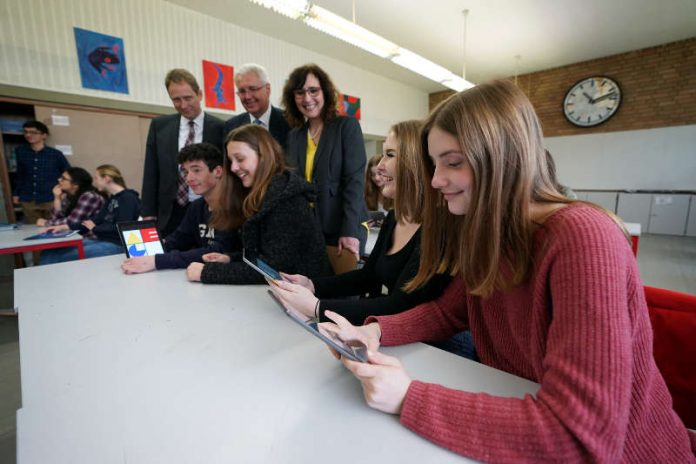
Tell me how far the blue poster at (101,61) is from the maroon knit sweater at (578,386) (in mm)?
4419

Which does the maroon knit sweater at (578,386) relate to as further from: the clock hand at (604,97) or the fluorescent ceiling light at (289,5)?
the clock hand at (604,97)

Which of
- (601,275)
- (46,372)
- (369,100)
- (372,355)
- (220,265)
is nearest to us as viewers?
(601,275)

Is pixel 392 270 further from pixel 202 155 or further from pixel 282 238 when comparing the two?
pixel 202 155

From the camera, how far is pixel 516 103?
1.86 feet

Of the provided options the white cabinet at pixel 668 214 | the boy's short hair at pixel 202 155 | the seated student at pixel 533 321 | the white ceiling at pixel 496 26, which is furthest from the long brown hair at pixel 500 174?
the white cabinet at pixel 668 214

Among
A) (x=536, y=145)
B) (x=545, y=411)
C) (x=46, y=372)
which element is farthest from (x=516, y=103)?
(x=46, y=372)

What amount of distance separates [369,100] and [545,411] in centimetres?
673

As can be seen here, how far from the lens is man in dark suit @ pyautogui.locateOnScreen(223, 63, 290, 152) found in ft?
6.25

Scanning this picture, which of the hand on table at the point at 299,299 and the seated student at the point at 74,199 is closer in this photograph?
the hand on table at the point at 299,299

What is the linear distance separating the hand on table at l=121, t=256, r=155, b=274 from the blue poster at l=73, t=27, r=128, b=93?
10.4 ft

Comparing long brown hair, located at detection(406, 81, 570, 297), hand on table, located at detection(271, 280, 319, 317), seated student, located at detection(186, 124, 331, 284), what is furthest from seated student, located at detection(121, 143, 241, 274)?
long brown hair, located at detection(406, 81, 570, 297)

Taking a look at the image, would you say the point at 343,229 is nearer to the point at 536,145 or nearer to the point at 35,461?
the point at 536,145

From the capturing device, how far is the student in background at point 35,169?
3.38 metres

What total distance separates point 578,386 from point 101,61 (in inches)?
182
